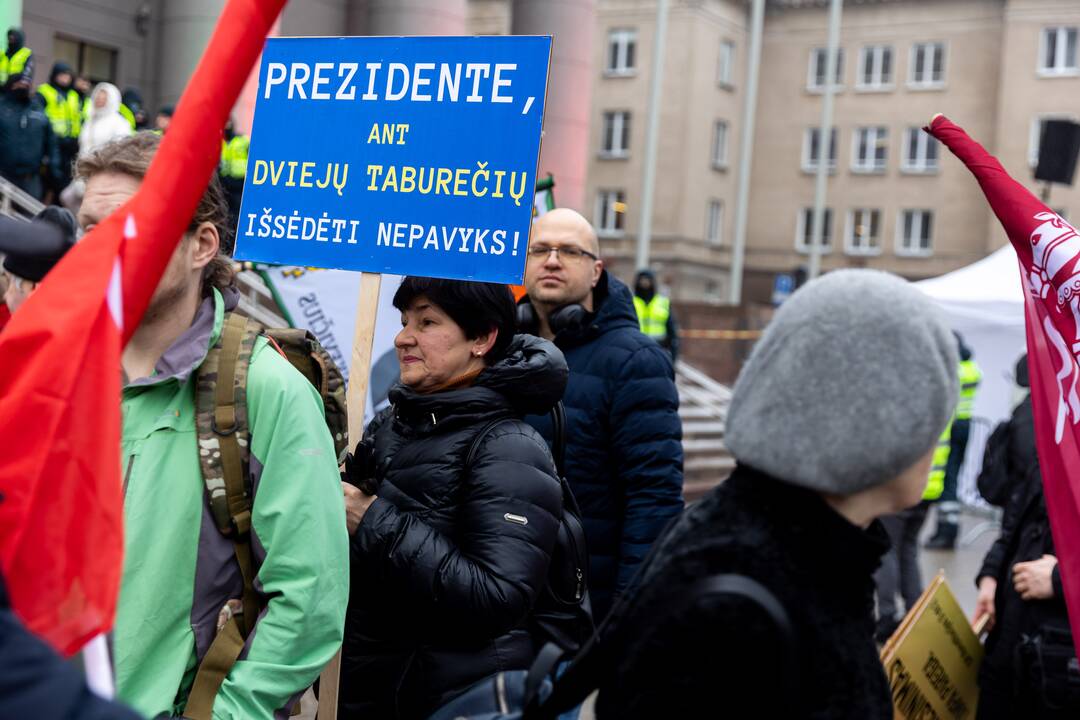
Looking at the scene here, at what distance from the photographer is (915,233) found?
167 feet

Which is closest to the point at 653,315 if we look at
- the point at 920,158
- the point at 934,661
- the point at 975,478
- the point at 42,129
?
the point at 975,478

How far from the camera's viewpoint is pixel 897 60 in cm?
5062

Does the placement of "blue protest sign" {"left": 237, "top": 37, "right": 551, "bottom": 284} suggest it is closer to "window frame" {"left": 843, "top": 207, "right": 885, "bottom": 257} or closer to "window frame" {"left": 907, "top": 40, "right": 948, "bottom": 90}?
"window frame" {"left": 843, "top": 207, "right": 885, "bottom": 257}

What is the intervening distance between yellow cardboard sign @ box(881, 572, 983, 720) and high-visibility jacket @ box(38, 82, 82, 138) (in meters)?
11.9

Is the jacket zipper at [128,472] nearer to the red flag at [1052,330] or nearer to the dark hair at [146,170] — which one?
the dark hair at [146,170]

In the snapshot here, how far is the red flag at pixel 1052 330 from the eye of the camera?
10.0 ft

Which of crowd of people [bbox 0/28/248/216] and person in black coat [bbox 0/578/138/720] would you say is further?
crowd of people [bbox 0/28/248/216]

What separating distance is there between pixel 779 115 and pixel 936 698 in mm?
50607

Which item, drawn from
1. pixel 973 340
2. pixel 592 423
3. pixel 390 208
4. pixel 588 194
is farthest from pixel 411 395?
pixel 588 194

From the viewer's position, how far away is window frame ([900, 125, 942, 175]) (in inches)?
1986

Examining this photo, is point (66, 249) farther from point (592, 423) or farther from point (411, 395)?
point (592, 423)

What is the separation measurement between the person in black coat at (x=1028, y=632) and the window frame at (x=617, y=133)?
1856 inches

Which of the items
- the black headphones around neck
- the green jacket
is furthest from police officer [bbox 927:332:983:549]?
the green jacket

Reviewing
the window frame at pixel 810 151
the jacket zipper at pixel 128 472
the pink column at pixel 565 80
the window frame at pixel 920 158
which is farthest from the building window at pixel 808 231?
the jacket zipper at pixel 128 472
